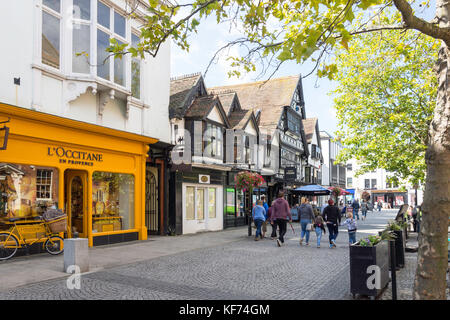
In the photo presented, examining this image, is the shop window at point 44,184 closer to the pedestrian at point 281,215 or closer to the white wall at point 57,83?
the white wall at point 57,83

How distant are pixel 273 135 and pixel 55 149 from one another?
65.6 ft

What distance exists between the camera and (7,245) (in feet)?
31.2

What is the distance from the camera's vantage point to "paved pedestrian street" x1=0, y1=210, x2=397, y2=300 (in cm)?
668

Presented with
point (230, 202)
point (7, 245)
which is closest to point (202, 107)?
point (230, 202)

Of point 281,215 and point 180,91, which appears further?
point 180,91

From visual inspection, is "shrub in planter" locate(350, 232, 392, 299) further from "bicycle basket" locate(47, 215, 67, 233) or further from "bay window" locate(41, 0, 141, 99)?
"bay window" locate(41, 0, 141, 99)

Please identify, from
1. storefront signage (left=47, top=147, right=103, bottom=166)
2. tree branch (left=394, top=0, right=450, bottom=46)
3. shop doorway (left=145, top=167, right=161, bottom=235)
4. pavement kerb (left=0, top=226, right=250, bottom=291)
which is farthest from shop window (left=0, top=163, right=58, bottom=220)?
tree branch (left=394, top=0, right=450, bottom=46)

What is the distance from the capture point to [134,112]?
47.0 ft

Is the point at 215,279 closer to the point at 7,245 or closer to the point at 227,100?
the point at 7,245

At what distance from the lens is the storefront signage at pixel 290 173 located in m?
29.1

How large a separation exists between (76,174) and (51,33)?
4.44 metres

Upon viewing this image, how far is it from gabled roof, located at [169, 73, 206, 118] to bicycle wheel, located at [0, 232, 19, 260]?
857cm


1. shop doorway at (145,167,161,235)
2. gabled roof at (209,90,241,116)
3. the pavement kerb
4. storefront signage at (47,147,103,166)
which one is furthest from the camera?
gabled roof at (209,90,241,116)
